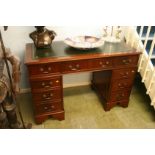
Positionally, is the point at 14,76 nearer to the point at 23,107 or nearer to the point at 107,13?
the point at 23,107

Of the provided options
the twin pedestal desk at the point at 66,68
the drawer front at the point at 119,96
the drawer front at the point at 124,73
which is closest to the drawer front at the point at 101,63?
the twin pedestal desk at the point at 66,68

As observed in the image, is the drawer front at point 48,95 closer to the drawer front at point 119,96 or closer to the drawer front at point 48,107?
the drawer front at point 48,107

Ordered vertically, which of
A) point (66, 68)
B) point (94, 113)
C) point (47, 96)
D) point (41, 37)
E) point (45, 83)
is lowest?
point (94, 113)

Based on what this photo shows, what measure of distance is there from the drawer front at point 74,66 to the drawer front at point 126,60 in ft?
1.00

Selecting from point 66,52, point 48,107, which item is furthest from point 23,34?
point 48,107

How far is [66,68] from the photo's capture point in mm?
1466

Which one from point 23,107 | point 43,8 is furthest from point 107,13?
point 23,107

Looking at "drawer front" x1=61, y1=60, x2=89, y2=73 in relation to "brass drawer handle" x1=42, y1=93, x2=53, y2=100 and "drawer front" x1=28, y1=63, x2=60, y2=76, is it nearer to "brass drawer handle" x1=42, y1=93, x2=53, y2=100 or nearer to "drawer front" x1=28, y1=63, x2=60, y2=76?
"drawer front" x1=28, y1=63, x2=60, y2=76

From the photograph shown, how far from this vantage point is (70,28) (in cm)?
188

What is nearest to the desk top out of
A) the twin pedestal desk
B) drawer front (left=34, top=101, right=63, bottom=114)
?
the twin pedestal desk

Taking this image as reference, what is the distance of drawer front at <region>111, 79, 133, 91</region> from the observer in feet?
5.61

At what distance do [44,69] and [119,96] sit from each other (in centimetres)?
91

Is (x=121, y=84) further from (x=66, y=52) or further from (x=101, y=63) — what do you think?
(x=66, y=52)
